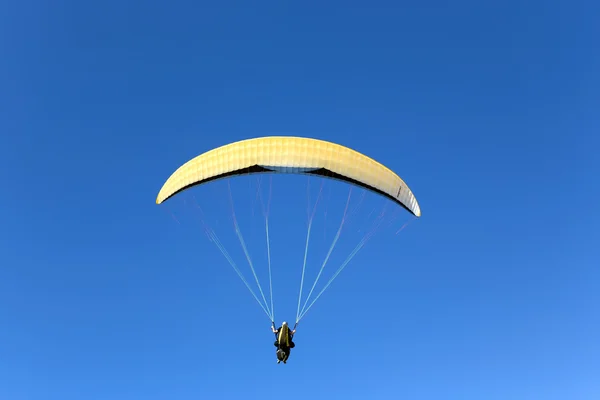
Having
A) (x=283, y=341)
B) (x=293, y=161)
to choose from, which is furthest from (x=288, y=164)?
(x=283, y=341)

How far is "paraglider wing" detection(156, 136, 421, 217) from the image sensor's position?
28906mm

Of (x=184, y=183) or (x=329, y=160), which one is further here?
(x=184, y=183)

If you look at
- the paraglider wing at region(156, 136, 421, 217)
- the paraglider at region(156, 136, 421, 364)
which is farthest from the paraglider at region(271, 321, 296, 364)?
the paraglider wing at region(156, 136, 421, 217)

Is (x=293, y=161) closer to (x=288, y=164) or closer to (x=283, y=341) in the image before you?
(x=288, y=164)

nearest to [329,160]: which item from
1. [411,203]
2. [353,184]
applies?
[353,184]

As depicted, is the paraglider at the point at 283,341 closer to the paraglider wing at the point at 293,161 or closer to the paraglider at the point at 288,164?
the paraglider at the point at 288,164

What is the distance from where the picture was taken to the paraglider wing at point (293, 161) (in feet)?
94.8

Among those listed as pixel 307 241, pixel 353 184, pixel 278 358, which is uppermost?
pixel 353 184

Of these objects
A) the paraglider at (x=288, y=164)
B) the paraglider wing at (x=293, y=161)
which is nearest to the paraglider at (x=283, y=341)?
the paraglider at (x=288, y=164)

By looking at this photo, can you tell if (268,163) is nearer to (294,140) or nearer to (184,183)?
(294,140)

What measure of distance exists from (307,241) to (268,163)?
4.43 metres

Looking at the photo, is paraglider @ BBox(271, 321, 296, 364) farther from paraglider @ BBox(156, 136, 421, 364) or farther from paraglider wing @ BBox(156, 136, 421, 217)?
paraglider wing @ BBox(156, 136, 421, 217)

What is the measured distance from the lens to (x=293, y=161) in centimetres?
2898

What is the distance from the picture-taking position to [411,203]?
107 feet
